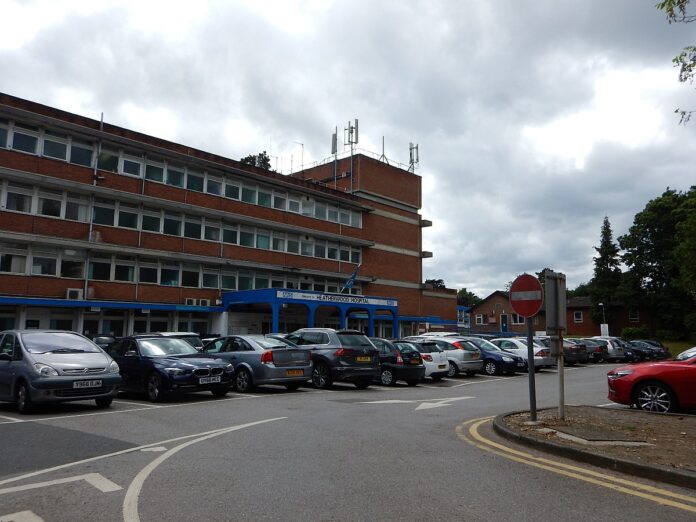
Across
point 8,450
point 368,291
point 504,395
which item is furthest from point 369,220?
point 8,450

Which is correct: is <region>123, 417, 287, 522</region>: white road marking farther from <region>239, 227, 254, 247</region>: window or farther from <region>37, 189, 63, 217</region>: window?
<region>239, 227, 254, 247</region>: window

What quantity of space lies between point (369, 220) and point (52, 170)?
24.9 meters

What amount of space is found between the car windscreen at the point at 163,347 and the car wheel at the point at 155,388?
0.68 metres

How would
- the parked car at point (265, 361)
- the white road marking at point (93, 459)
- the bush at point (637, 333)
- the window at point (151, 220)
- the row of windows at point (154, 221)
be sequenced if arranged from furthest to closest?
1. the bush at point (637, 333)
2. the window at point (151, 220)
3. the row of windows at point (154, 221)
4. the parked car at point (265, 361)
5. the white road marking at point (93, 459)

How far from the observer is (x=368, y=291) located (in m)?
46.7

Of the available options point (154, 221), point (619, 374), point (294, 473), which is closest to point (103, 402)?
point (294, 473)

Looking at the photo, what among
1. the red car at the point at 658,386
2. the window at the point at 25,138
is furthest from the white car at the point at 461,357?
the window at the point at 25,138

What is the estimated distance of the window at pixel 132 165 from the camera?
3253 centimetres

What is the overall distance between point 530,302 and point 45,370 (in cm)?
882

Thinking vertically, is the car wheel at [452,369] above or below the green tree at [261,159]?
below

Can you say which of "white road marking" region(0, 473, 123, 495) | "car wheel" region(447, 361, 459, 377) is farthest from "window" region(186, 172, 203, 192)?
"white road marking" region(0, 473, 123, 495)

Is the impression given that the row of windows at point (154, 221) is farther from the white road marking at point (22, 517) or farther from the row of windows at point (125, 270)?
the white road marking at point (22, 517)

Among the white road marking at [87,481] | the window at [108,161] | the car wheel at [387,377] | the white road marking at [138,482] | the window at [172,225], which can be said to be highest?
the window at [108,161]

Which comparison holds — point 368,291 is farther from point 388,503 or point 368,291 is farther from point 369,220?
point 388,503
